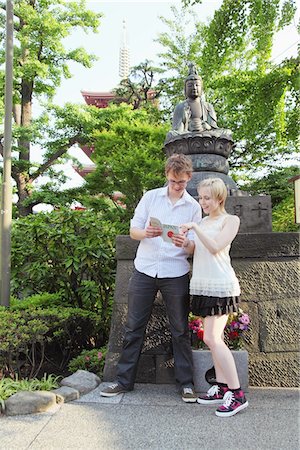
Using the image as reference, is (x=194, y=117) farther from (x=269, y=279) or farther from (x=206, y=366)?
(x=206, y=366)

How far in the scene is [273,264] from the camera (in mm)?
3904

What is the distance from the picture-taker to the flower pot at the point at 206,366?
3.44 meters

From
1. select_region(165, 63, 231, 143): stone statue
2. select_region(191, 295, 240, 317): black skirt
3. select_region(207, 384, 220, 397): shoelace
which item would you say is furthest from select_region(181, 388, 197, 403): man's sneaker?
select_region(165, 63, 231, 143): stone statue

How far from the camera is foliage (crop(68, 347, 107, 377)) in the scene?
13.6 feet

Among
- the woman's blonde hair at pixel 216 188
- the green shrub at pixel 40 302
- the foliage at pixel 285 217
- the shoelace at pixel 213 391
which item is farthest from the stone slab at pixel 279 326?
the foliage at pixel 285 217

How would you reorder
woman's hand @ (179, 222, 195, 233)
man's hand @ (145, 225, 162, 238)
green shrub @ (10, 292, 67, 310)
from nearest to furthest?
woman's hand @ (179, 222, 195, 233)
man's hand @ (145, 225, 162, 238)
green shrub @ (10, 292, 67, 310)

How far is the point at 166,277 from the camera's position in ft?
10.7

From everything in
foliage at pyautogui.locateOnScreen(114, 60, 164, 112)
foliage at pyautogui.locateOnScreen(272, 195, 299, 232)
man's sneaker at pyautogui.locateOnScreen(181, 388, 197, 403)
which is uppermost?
foliage at pyautogui.locateOnScreen(114, 60, 164, 112)

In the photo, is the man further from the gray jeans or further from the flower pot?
the flower pot

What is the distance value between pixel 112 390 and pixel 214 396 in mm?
753

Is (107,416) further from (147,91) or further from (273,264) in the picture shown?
(147,91)

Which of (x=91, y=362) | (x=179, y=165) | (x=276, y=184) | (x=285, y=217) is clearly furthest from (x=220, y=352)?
(x=276, y=184)

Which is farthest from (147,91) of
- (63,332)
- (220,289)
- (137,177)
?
(220,289)

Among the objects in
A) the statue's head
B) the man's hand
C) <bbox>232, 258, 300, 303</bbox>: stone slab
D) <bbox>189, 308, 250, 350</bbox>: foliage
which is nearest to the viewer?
the man's hand
